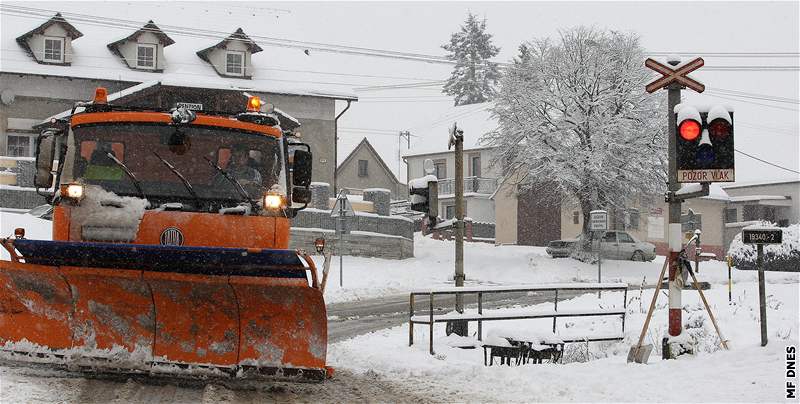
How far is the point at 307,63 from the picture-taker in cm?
4094

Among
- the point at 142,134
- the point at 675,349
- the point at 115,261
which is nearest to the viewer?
the point at 115,261

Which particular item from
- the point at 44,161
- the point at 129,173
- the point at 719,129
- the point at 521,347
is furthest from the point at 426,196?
the point at 44,161

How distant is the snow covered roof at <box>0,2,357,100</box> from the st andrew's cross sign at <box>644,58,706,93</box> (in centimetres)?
2693

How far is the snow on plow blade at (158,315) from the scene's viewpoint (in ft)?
24.8

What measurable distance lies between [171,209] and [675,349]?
17.7 ft

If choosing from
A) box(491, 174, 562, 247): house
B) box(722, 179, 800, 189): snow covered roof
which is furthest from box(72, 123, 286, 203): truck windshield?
box(722, 179, 800, 189): snow covered roof

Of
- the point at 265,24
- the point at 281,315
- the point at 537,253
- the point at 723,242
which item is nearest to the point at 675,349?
the point at 281,315

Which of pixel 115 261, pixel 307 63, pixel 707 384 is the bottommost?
pixel 707 384

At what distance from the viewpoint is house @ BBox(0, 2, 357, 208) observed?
35.6m

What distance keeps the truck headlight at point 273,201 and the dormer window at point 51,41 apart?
3026cm

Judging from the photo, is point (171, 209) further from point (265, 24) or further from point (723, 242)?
point (723, 242)

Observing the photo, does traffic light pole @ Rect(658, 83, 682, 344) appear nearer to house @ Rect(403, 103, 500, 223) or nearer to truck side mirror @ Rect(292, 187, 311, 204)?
truck side mirror @ Rect(292, 187, 311, 204)

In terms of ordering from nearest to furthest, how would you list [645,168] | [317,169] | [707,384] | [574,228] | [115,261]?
[115,261], [707,384], [645,168], [317,169], [574,228]

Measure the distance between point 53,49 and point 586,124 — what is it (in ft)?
70.8
